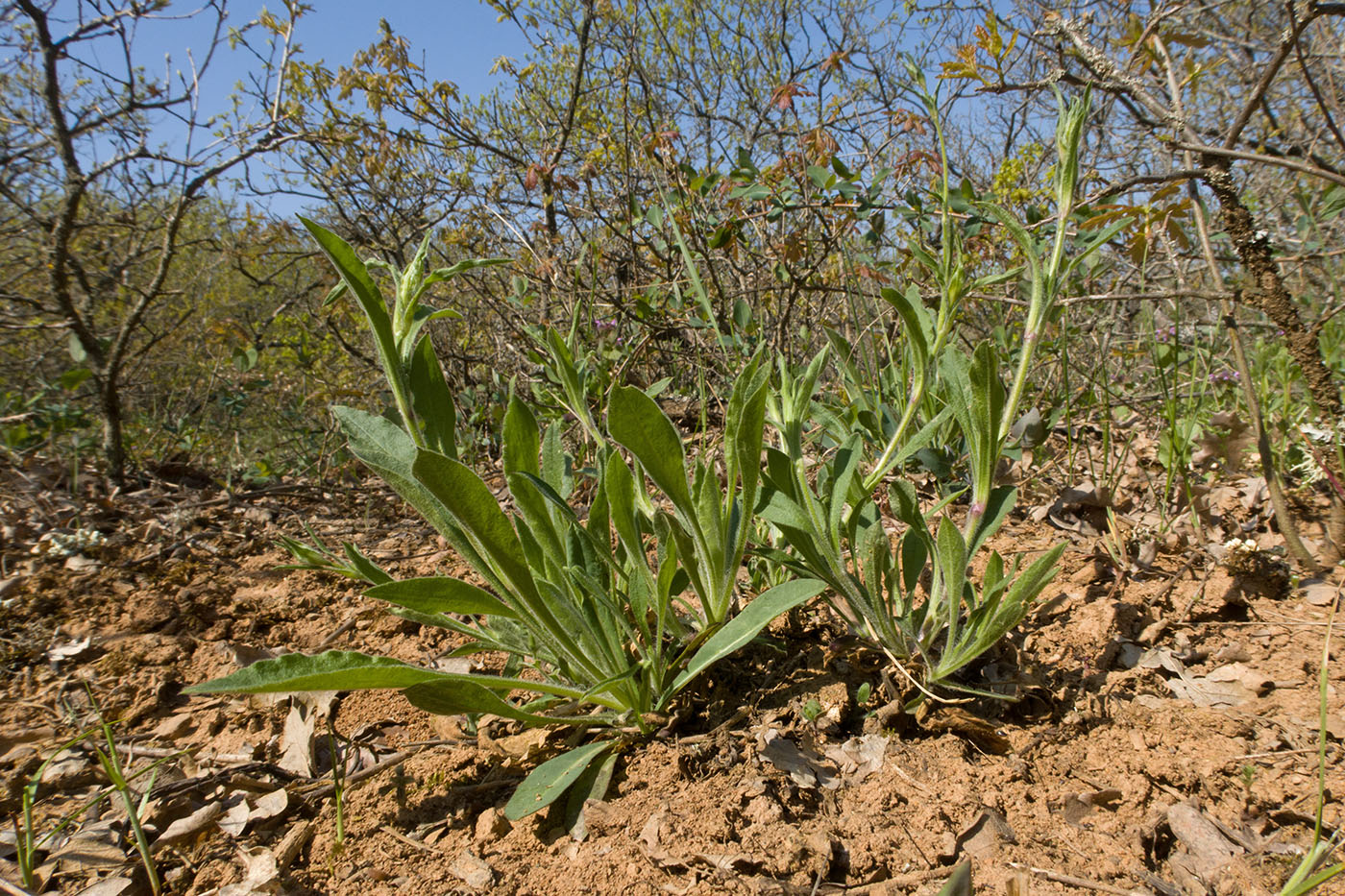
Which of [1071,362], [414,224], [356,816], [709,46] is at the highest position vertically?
[709,46]

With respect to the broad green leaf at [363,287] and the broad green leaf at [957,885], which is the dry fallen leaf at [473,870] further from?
the broad green leaf at [363,287]

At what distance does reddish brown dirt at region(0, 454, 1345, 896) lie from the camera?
1066 millimetres

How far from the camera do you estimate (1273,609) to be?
5.07 feet

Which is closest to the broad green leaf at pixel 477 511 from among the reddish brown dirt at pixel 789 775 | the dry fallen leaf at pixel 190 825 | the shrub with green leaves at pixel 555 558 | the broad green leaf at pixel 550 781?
the shrub with green leaves at pixel 555 558

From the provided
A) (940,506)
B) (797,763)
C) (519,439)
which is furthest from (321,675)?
(940,506)

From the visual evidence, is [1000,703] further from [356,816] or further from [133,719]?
[133,719]

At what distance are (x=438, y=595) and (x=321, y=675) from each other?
9.1 inches

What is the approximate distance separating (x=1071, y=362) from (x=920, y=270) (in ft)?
3.04

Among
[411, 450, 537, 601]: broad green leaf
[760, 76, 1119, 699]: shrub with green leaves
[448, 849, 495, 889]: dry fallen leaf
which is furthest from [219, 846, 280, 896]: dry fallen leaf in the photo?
[760, 76, 1119, 699]: shrub with green leaves

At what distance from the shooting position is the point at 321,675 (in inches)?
41.8

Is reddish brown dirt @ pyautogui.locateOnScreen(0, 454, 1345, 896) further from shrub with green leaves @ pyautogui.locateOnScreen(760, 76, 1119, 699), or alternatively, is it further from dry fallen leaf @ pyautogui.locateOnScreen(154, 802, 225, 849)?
shrub with green leaves @ pyautogui.locateOnScreen(760, 76, 1119, 699)

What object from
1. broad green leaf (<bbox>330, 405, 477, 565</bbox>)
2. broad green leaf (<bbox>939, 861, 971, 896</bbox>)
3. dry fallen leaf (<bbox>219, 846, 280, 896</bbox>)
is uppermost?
broad green leaf (<bbox>330, 405, 477, 565</bbox>)

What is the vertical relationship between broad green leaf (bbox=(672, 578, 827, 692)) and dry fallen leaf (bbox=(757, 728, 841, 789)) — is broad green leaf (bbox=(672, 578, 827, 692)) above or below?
above

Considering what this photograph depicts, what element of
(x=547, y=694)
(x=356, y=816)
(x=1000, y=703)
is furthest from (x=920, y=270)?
(x=356, y=816)
